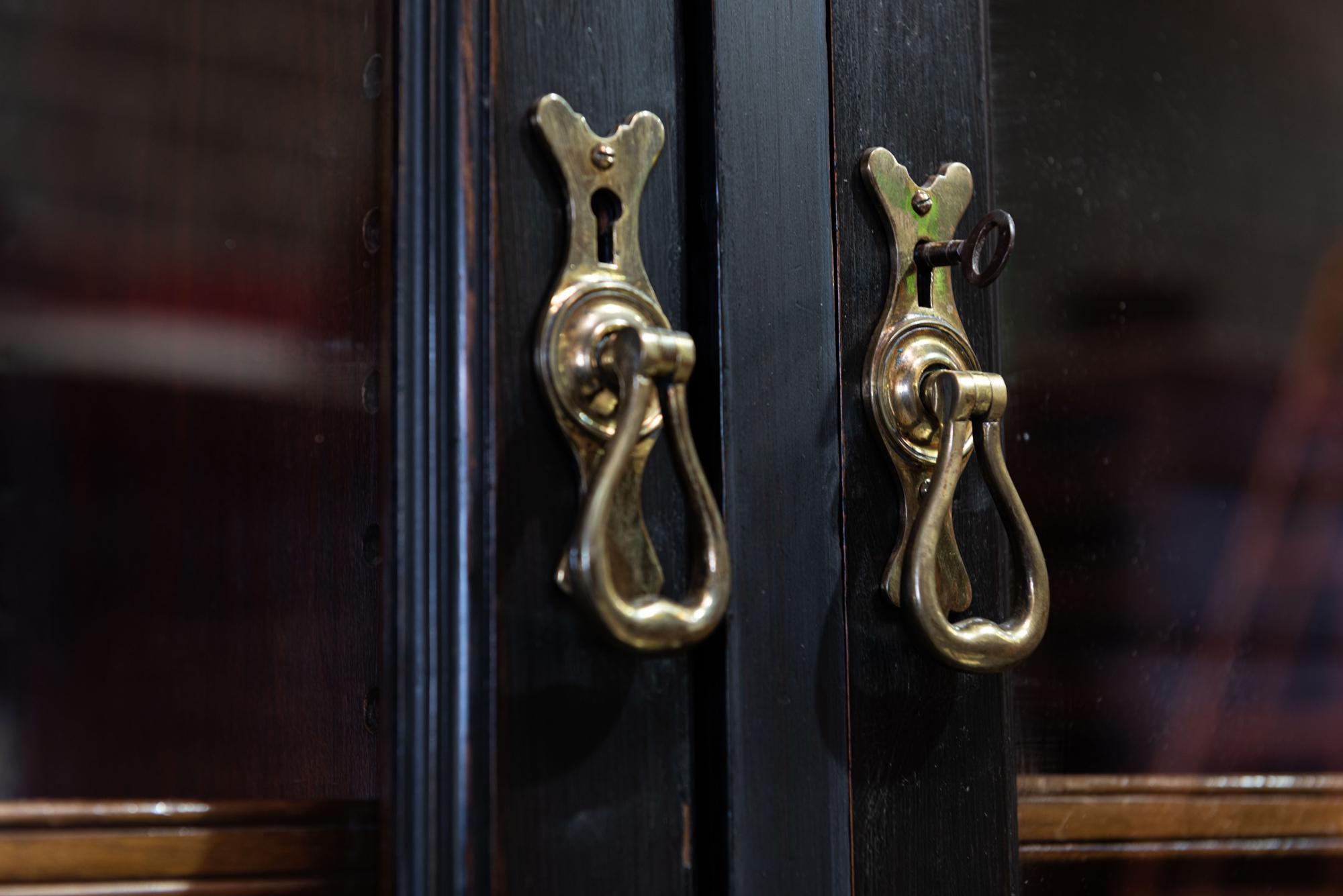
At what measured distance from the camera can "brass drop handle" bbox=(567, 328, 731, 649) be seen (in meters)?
0.34

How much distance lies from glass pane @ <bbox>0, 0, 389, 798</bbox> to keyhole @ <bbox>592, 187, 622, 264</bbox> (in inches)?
2.8

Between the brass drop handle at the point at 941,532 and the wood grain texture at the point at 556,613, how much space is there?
82 millimetres

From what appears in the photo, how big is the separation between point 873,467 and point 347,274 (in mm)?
185

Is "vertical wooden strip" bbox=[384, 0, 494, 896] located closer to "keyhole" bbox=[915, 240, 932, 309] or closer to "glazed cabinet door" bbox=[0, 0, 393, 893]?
"glazed cabinet door" bbox=[0, 0, 393, 893]

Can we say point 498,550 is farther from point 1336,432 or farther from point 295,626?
point 1336,432

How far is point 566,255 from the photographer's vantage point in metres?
0.37

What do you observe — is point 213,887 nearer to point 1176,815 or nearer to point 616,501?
point 616,501

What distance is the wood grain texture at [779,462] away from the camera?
1.25 feet

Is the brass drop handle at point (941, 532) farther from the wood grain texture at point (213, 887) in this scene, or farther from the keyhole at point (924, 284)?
the wood grain texture at point (213, 887)

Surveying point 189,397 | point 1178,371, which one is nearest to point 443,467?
point 189,397

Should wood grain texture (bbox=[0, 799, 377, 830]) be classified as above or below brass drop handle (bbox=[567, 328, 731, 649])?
below

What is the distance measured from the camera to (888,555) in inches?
16.6

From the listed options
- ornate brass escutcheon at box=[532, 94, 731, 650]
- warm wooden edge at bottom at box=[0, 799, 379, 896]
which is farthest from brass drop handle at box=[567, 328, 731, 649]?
warm wooden edge at bottom at box=[0, 799, 379, 896]

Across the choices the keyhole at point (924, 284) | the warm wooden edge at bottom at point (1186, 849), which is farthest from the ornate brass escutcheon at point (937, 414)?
the warm wooden edge at bottom at point (1186, 849)
